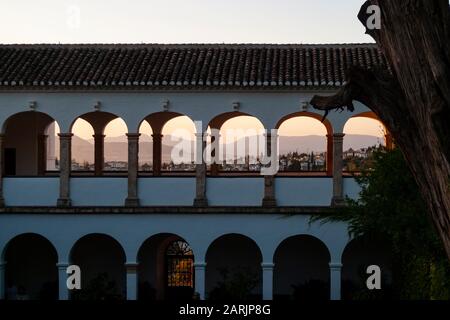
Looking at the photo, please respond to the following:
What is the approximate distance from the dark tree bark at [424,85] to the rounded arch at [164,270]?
21104 millimetres

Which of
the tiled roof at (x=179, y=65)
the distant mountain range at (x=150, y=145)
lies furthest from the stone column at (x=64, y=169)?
the distant mountain range at (x=150, y=145)

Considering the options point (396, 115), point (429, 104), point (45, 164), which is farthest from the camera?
point (45, 164)

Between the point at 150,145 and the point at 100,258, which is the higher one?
the point at 150,145

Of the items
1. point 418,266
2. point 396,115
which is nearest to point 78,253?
point 418,266

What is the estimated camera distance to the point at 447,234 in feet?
19.3

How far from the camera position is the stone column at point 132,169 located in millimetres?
23828

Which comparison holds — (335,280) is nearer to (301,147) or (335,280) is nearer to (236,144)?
(236,144)

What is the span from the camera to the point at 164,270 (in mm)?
28016

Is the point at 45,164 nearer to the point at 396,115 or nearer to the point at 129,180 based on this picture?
the point at 129,180

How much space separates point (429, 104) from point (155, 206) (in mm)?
18455

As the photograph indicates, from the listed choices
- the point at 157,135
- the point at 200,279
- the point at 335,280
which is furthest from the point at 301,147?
the point at 200,279

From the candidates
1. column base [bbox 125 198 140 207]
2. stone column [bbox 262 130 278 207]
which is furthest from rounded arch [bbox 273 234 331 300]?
column base [bbox 125 198 140 207]

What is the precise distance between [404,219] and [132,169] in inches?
366

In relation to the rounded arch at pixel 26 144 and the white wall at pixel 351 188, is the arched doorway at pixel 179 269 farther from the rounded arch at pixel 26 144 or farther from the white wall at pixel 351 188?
the white wall at pixel 351 188
